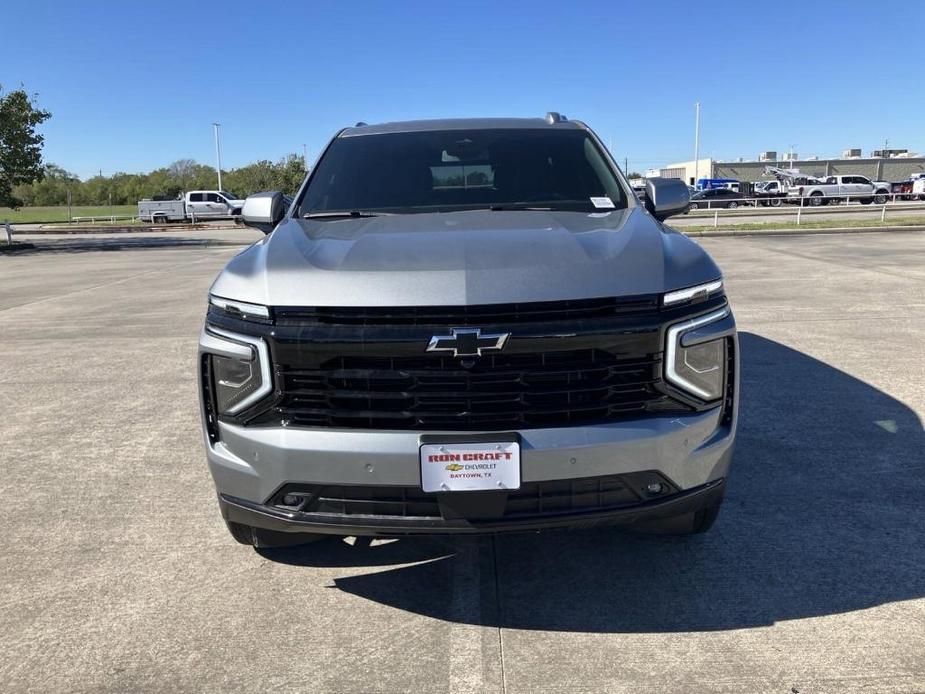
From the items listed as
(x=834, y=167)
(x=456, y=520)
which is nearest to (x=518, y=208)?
(x=456, y=520)

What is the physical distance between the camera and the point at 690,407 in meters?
2.67

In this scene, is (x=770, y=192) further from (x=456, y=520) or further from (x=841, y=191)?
(x=456, y=520)

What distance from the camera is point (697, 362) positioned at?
8.75 feet

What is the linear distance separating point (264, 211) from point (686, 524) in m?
2.56

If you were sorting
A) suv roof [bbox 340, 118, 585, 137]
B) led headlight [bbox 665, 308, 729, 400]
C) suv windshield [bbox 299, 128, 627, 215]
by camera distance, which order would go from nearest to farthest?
led headlight [bbox 665, 308, 729, 400] < suv windshield [bbox 299, 128, 627, 215] < suv roof [bbox 340, 118, 585, 137]

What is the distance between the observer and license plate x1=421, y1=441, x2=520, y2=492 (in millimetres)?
2477

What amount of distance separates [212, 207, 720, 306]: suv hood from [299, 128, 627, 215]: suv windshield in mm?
693

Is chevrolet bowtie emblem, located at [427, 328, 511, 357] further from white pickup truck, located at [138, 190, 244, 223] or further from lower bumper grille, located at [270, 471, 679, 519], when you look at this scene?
white pickup truck, located at [138, 190, 244, 223]

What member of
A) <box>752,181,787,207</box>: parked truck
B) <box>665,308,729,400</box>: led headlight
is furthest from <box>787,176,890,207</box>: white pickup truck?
<box>665,308,729,400</box>: led headlight

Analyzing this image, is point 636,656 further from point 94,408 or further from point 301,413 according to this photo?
point 94,408

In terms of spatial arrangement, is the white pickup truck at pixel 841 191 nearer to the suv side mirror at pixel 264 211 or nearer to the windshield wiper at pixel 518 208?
the windshield wiper at pixel 518 208

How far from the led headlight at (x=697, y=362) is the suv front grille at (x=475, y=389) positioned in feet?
0.22

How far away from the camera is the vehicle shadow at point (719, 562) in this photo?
2.88 meters

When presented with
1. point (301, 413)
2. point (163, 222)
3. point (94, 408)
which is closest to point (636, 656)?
point (301, 413)
